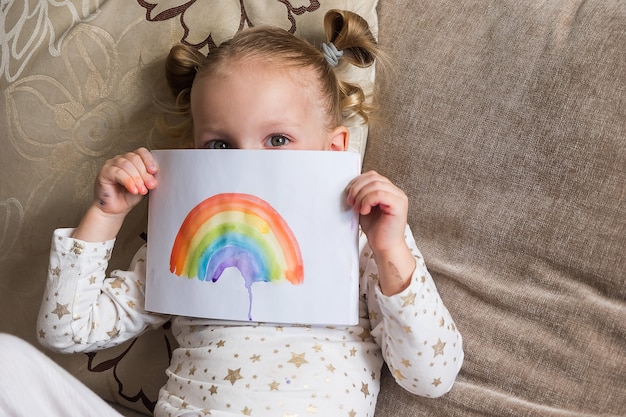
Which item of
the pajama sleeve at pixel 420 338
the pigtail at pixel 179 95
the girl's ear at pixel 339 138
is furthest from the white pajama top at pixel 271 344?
the pigtail at pixel 179 95

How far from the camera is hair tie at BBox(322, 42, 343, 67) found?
3.32ft

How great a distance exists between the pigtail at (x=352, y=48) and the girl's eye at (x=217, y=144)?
19 cm

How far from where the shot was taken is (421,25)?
1037mm

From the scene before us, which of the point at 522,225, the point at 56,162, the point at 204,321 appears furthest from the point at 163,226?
the point at 522,225

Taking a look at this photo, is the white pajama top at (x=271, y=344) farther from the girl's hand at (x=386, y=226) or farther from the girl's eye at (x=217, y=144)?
the girl's eye at (x=217, y=144)

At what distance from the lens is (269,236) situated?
85 centimetres

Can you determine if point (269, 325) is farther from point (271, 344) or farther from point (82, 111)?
point (82, 111)

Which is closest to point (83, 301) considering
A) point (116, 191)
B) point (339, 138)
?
point (116, 191)

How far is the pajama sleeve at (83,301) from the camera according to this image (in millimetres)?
924

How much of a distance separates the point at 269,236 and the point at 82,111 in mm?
449

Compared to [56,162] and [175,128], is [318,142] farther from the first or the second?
[56,162]

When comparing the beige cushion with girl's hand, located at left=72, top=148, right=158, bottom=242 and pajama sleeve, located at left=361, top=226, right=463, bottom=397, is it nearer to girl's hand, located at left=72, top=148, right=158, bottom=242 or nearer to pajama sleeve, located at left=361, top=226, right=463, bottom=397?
pajama sleeve, located at left=361, top=226, right=463, bottom=397

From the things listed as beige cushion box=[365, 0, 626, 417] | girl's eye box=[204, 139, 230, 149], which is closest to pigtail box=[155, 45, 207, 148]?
girl's eye box=[204, 139, 230, 149]

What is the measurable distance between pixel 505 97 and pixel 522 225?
167 millimetres
